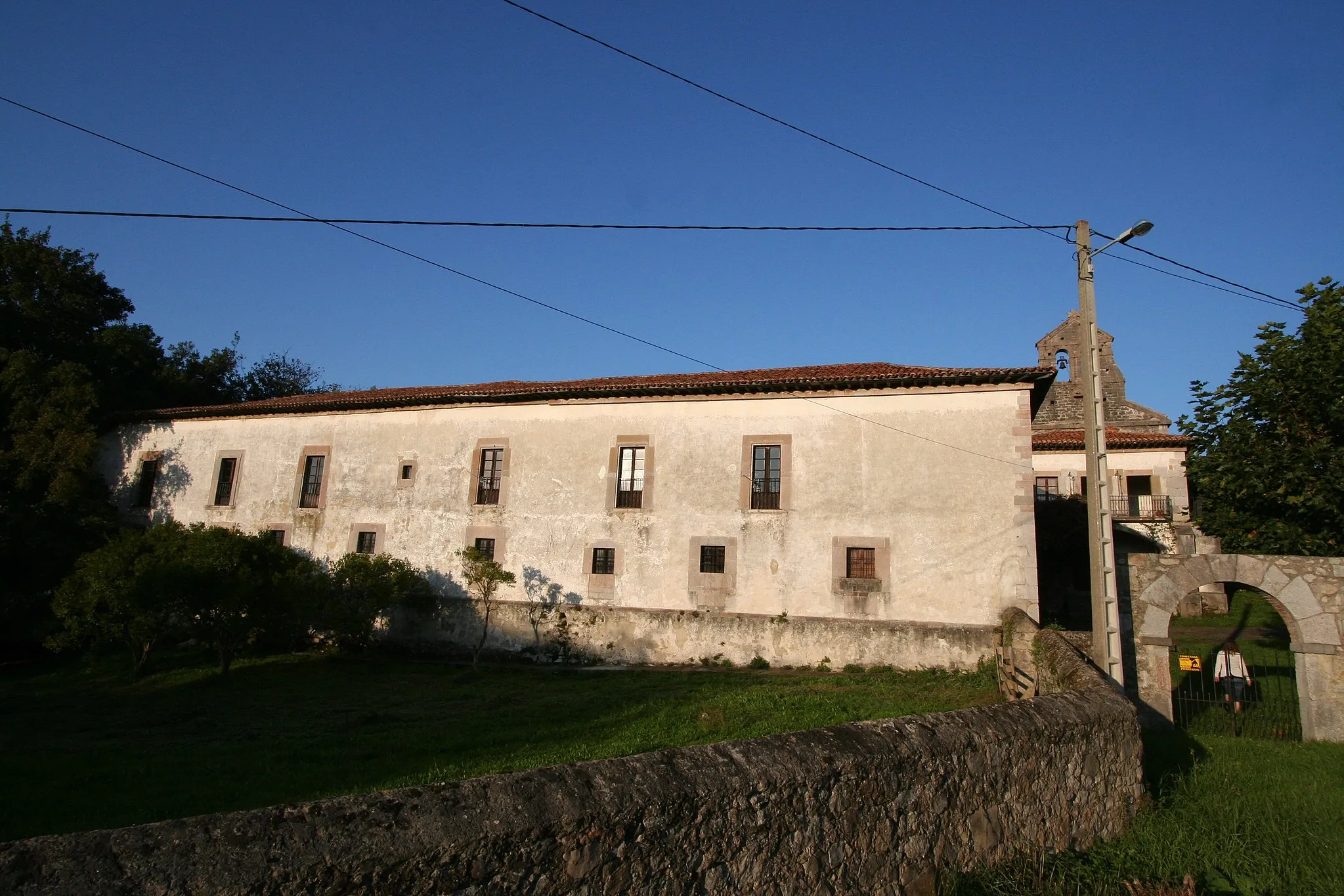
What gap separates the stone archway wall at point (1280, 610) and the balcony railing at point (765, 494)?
8.04 metres

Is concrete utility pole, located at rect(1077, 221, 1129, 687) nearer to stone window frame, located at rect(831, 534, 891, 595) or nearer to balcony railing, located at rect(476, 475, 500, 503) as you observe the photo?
stone window frame, located at rect(831, 534, 891, 595)

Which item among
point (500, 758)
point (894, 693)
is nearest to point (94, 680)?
point (500, 758)

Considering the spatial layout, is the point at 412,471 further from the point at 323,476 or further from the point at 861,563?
the point at 861,563

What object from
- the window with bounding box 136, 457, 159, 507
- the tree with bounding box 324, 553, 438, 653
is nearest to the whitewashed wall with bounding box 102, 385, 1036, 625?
the tree with bounding box 324, 553, 438, 653

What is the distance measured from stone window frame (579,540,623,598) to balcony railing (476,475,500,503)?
10.0 ft

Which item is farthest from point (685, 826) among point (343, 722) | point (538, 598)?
point (538, 598)

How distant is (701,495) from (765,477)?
158cm

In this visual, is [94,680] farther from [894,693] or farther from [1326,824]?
[1326,824]

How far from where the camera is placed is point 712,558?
17.8 meters

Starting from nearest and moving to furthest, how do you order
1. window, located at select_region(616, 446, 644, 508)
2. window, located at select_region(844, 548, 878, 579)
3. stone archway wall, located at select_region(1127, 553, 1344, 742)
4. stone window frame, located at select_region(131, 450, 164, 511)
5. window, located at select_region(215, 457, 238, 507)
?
stone archway wall, located at select_region(1127, 553, 1344, 742) → window, located at select_region(844, 548, 878, 579) → window, located at select_region(616, 446, 644, 508) → window, located at select_region(215, 457, 238, 507) → stone window frame, located at select_region(131, 450, 164, 511)

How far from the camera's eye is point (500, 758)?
28.6 feet

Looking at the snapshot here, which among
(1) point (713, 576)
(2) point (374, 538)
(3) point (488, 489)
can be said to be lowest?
(1) point (713, 576)

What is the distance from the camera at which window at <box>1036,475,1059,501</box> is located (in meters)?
29.1

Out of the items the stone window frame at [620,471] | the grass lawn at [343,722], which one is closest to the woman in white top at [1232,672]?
the grass lawn at [343,722]
